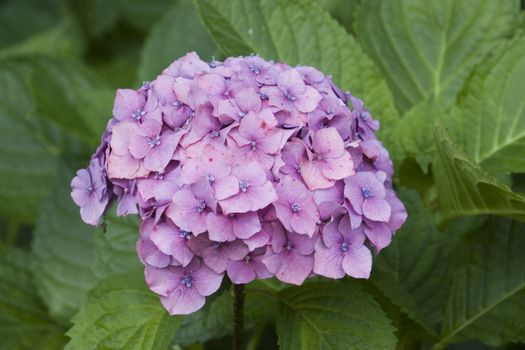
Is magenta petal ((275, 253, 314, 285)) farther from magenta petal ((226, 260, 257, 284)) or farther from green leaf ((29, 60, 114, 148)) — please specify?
green leaf ((29, 60, 114, 148))

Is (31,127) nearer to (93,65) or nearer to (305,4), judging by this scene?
(93,65)

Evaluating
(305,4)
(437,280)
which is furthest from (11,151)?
(437,280)

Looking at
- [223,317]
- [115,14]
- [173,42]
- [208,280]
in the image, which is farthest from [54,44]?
[208,280]

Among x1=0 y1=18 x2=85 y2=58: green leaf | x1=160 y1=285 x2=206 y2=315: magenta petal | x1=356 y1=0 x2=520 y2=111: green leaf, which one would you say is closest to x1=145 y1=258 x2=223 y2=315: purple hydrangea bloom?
x1=160 y1=285 x2=206 y2=315: magenta petal

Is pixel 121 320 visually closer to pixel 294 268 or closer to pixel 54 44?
pixel 294 268

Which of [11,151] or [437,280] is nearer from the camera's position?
[437,280]
